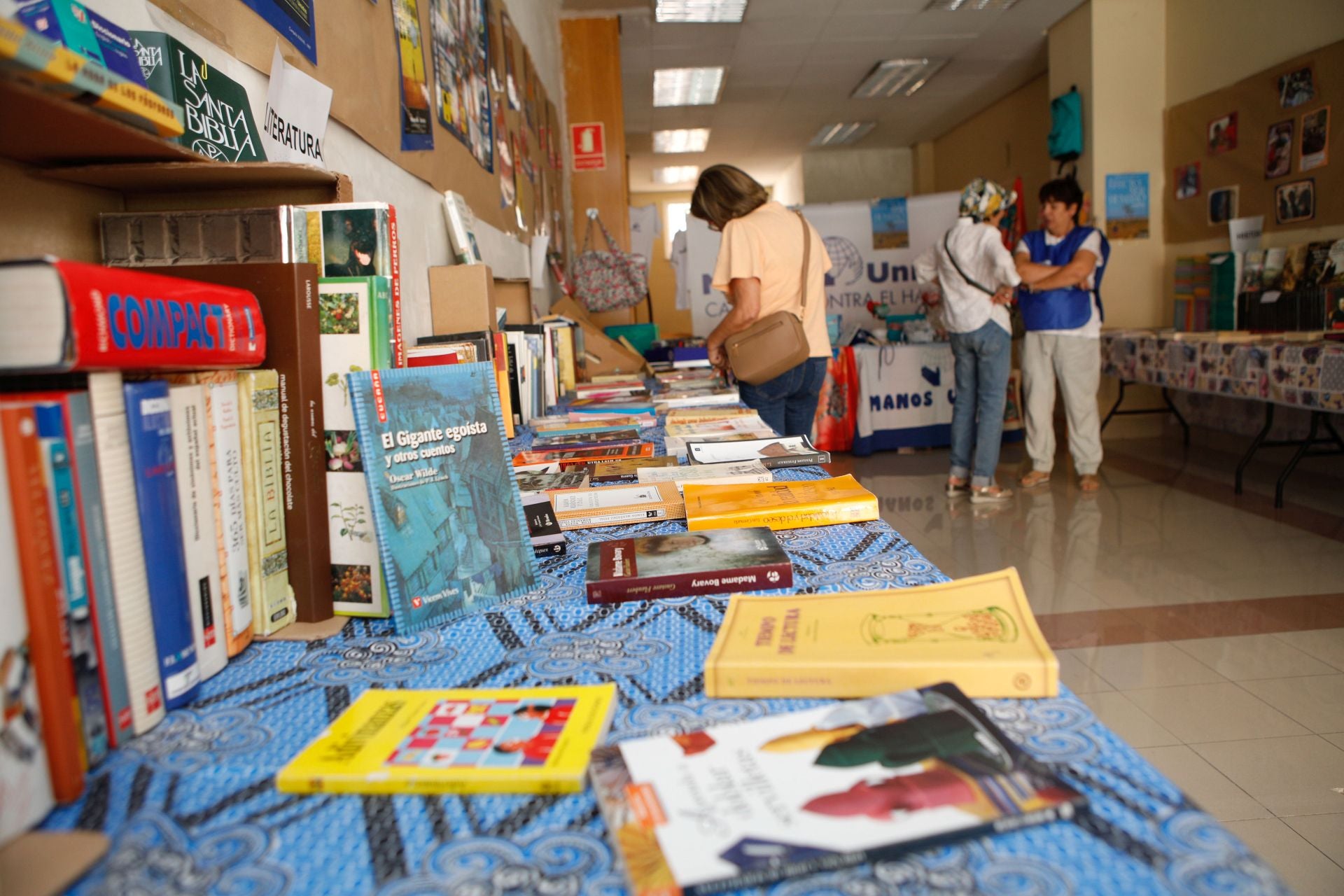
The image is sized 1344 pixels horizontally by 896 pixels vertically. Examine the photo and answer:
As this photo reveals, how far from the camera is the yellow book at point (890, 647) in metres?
0.65

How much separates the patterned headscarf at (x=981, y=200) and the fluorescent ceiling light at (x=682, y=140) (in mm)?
7087

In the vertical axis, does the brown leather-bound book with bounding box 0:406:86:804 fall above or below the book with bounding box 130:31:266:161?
below

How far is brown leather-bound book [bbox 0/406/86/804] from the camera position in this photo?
21.2 inches

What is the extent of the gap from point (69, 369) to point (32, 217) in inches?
14.2

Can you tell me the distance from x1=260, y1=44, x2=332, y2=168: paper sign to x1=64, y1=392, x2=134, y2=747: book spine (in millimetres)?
794

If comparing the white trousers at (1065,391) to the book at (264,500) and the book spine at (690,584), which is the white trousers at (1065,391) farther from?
the book at (264,500)

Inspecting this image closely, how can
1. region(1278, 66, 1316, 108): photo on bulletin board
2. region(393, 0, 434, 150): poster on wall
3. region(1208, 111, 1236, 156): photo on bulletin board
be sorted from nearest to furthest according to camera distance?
1. region(393, 0, 434, 150): poster on wall
2. region(1278, 66, 1316, 108): photo on bulletin board
3. region(1208, 111, 1236, 156): photo on bulletin board

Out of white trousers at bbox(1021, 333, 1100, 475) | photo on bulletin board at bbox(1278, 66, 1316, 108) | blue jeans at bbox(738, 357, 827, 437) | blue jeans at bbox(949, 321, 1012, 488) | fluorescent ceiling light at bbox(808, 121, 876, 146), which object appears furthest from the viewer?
fluorescent ceiling light at bbox(808, 121, 876, 146)

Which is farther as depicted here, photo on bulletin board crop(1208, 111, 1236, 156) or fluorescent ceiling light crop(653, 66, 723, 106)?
fluorescent ceiling light crop(653, 66, 723, 106)

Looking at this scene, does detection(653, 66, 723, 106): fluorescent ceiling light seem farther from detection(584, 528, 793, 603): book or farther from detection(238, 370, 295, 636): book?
detection(238, 370, 295, 636): book

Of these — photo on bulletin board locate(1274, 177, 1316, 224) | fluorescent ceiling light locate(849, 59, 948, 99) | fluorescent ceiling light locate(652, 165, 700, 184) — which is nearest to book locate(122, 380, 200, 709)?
photo on bulletin board locate(1274, 177, 1316, 224)

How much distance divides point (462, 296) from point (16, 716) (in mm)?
1783

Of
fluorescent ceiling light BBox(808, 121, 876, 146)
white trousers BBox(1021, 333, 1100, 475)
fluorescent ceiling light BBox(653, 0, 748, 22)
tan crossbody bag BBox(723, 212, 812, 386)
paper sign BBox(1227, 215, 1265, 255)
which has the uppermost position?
fluorescent ceiling light BBox(808, 121, 876, 146)

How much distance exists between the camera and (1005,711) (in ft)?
2.06
